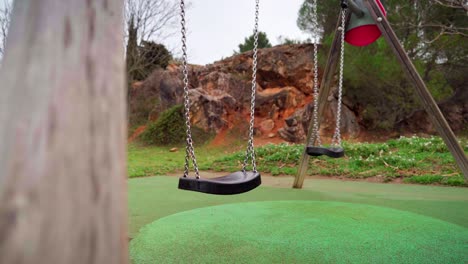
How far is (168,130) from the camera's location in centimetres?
1021

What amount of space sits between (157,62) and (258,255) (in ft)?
41.1

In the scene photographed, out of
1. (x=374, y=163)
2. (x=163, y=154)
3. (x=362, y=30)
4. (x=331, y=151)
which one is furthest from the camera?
(x=163, y=154)

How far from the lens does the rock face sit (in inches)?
395

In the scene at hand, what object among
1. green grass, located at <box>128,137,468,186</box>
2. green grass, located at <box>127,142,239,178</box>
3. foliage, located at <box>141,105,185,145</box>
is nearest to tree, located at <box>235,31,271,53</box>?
foliage, located at <box>141,105,185,145</box>

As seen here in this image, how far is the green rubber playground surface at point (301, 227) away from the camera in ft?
5.90

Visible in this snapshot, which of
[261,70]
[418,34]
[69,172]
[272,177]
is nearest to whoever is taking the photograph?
[69,172]

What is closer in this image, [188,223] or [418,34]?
[188,223]

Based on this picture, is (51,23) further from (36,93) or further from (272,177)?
(272,177)

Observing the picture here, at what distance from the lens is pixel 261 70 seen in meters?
11.0

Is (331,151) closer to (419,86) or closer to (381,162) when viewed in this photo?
(419,86)

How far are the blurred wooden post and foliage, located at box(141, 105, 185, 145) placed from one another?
9602 mm

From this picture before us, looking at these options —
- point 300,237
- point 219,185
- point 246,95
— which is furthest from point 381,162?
point 246,95

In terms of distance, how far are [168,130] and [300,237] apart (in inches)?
336

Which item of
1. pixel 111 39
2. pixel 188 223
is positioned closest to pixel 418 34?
pixel 188 223
